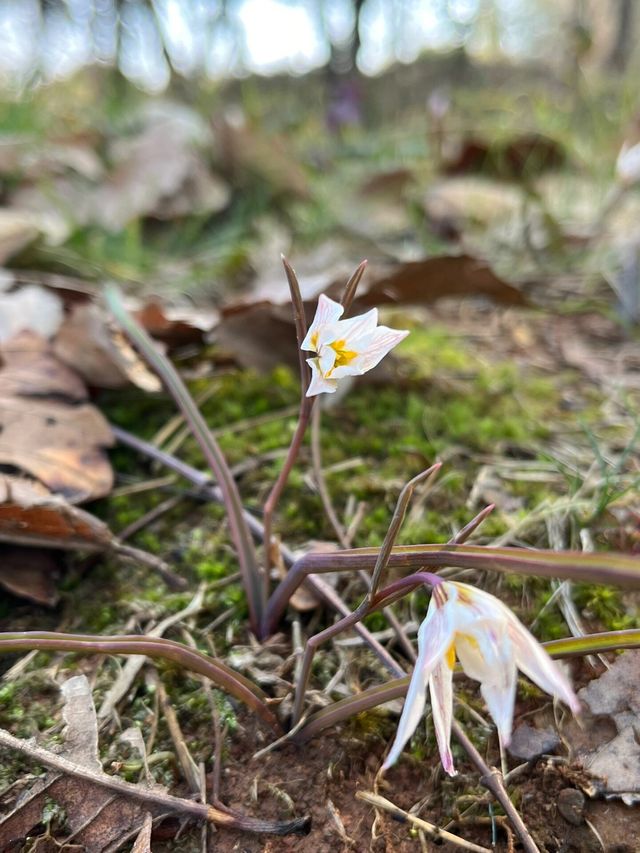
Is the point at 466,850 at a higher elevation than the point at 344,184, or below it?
below

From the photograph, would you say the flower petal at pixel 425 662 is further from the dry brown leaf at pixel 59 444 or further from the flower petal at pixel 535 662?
the dry brown leaf at pixel 59 444

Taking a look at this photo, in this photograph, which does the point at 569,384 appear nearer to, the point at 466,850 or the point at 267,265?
the point at 267,265

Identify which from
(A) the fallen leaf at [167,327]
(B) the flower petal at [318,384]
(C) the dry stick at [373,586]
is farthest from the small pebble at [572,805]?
(A) the fallen leaf at [167,327]

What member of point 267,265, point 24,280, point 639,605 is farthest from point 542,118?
point 639,605

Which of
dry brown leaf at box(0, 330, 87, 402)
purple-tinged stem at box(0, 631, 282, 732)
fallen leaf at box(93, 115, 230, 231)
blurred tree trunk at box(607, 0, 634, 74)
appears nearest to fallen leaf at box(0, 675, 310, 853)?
purple-tinged stem at box(0, 631, 282, 732)

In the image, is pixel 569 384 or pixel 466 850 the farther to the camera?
pixel 569 384

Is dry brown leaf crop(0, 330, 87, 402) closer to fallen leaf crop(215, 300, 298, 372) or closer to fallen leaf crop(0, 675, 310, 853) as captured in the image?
fallen leaf crop(215, 300, 298, 372)

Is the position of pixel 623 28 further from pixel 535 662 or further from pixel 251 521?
pixel 535 662
